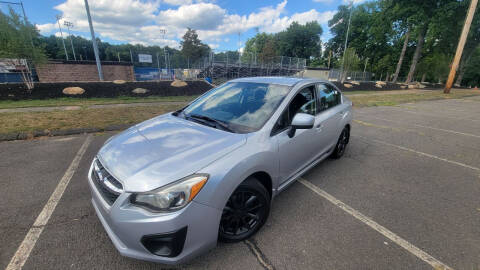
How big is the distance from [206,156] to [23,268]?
5.98 ft

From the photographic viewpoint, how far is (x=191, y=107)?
10.0ft

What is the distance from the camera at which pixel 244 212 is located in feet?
6.57

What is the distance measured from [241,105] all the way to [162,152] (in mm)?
1222

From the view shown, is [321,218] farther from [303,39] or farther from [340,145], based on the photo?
[303,39]

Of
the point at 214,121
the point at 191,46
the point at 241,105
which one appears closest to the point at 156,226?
A: the point at 214,121

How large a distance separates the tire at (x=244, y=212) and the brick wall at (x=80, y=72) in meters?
24.8

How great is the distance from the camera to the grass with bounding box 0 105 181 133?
17.2 feet

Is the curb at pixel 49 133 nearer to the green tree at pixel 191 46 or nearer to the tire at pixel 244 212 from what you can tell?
the tire at pixel 244 212

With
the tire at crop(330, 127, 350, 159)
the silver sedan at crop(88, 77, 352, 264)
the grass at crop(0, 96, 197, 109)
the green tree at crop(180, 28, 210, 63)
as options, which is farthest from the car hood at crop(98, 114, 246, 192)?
the green tree at crop(180, 28, 210, 63)

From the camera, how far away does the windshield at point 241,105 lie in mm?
2334

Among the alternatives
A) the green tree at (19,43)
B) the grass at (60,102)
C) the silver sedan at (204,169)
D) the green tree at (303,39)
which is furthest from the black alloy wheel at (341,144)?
the green tree at (303,39)

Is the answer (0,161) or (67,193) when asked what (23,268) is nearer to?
(67,193)

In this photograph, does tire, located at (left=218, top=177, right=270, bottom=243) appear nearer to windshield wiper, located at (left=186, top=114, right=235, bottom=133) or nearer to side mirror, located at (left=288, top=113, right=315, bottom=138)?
windshield wiper, located at (left=186, top=114, right=235, bottom=133)

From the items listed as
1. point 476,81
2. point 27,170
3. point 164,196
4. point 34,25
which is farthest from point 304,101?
point 476,81
